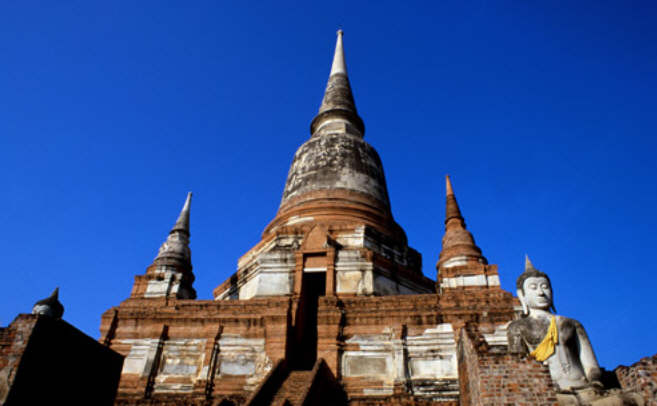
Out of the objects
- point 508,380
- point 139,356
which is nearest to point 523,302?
point 508,380

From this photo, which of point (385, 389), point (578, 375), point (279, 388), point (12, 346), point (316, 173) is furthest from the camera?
point (316, 173)

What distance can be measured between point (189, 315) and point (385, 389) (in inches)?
223

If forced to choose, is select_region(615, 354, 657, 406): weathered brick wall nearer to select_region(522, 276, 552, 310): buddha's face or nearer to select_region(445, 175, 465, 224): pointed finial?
select_region(522, 276, 552, 310): buddha's face

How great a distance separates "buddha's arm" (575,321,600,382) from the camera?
6.49 metres

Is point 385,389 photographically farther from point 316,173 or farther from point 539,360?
point 316,173

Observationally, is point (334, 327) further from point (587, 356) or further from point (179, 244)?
point (179, 244)

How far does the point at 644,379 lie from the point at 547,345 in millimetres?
1229

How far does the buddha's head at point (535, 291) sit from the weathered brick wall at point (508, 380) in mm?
1038

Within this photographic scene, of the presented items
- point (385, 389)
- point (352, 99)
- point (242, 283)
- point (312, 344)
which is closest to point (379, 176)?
point (352, 99)

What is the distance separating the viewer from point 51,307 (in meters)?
12.4

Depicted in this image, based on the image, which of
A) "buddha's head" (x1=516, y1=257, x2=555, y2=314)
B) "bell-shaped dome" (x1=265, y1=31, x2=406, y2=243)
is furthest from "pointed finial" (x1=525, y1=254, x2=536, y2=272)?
"bell-shaped dome" (x1=265, y1=31, x2=406, y2=243)

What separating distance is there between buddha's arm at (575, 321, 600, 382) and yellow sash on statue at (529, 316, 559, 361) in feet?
1.04

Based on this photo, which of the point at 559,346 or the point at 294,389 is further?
the point at 294,389

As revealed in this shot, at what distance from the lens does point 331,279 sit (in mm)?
15047
